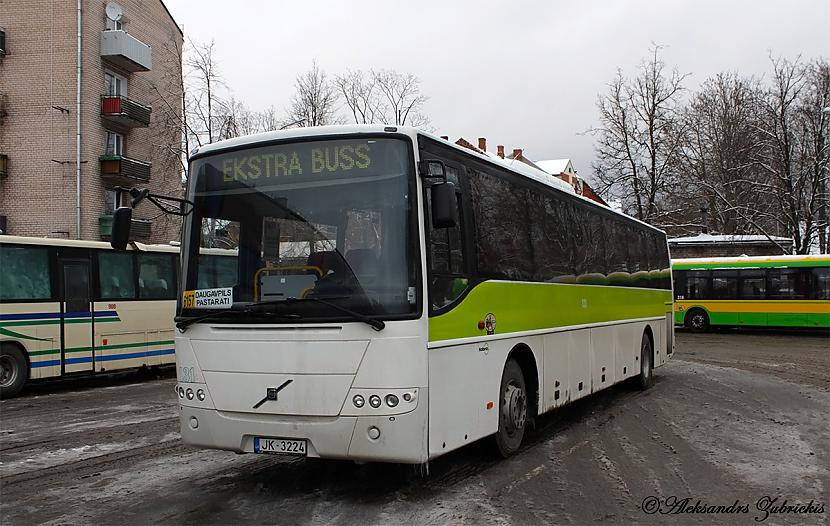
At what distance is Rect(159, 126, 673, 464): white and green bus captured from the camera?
6133mm

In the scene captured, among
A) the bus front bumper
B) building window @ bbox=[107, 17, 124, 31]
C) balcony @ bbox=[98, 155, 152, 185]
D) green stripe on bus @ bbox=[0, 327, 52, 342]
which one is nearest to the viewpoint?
the bus front bumper

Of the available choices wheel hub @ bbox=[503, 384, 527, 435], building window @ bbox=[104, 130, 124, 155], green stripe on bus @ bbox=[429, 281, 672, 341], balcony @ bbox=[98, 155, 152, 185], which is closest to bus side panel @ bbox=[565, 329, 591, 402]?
green stripe on bus @ bbox=[429, 281, 672, 341]

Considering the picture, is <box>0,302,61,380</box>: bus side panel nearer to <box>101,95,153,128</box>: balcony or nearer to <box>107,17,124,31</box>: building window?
<box>101,95,153,128</box>: balcony

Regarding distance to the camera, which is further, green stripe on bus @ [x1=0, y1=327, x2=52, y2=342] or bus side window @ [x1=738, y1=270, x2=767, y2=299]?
bus side window @ [x1=738, y1=270, x2=767, y2=299]

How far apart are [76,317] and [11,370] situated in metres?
1.54

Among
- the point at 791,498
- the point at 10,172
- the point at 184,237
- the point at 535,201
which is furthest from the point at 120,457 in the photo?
the point at 10,172

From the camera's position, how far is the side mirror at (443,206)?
629cm

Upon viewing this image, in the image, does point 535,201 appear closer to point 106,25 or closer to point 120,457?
point 120,457

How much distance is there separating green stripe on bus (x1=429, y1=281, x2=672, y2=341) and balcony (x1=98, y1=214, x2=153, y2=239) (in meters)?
25.1

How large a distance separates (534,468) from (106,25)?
32.7 m

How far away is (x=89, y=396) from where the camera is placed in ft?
46.6

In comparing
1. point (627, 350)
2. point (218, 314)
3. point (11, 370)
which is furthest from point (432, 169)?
point (11, 370)

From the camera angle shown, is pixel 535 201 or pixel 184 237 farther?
pixel 535 201

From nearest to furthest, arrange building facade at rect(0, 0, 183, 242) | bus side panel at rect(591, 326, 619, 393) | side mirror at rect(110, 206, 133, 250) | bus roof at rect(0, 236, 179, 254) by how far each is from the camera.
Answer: side mirror at rect(110, 206, 133, 250)
bus side panel at rect(591, 326, 619, 393)
bus roof at rect(0, 236, 179, 254)
building facade at rect(0, 0, 183, 242)
